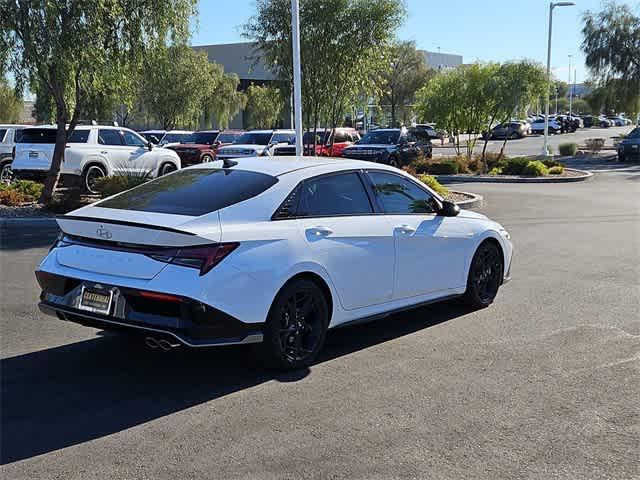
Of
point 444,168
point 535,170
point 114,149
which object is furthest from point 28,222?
point 535,170

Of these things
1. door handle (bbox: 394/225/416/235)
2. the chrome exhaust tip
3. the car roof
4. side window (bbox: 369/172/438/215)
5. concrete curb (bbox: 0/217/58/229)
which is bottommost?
concrete curb (bbox: 0/217/58/229)

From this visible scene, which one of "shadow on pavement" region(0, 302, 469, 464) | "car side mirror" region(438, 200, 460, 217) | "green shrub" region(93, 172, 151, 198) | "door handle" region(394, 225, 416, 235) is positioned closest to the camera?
"shadow on pavement" region(0, 302, 469, 464)

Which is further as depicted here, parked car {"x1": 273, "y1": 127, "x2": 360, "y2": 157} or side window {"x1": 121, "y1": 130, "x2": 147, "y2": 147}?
parked car {"x1": 273, "y1": 127, "x2": 360, "y2": 157}

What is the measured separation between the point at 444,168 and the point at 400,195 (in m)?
20.5

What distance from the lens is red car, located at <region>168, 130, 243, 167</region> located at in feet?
90.1

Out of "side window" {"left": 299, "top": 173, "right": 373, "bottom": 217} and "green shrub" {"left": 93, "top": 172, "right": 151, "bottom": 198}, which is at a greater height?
"side window" {"left": 299, "top": 173, "right": 373, "bottom": 217}

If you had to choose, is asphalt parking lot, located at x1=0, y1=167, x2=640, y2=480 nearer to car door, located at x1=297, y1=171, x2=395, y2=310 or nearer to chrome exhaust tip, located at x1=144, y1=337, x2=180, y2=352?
chrome exhaust tip, located at x1=144, y1=337, x2=180, y2=352

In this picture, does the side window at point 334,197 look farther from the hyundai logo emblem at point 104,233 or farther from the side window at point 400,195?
the hyundai logo emblem at point 104,233

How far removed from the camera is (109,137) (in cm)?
1953

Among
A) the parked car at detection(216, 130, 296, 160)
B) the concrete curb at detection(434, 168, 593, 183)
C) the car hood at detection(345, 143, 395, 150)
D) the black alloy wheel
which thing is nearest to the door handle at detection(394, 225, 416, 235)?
the black alloy wheel

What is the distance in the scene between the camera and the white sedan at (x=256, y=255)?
16.8 ft

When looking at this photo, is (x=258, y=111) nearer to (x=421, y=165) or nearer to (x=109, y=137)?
(x=421, y=165)

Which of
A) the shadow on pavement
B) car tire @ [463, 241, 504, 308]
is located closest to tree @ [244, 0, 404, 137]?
car tire @ [463, 241, 504, 308]

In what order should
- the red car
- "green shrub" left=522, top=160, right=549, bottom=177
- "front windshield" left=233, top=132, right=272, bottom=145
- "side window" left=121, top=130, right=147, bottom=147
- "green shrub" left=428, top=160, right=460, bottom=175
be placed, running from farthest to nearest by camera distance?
the red car
"green shrub" left=428, top=160, right=460, bottom=175
"front windshield" left=233, top=132, right=272, bottom=145
"green shrub" left=522, top=160, right=549, bottom=177
"side window" left=121, top=130, right=147, bottom=147
